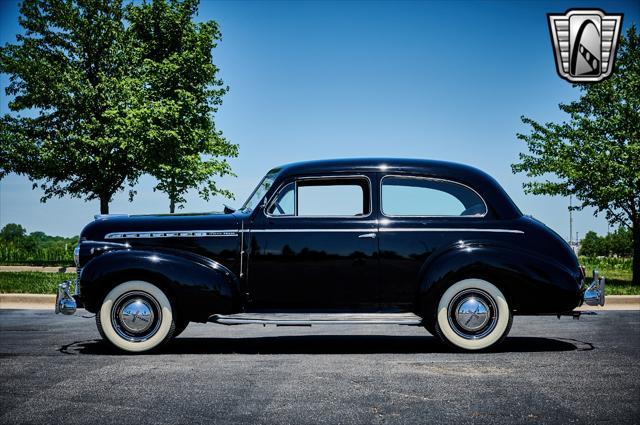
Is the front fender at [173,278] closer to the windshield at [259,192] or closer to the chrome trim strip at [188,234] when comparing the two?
the chrome trim strip at [188,234]

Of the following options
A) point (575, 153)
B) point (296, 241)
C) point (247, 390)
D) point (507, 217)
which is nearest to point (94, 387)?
point (247, 390)

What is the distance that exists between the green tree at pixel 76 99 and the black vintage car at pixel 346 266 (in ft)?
60.1

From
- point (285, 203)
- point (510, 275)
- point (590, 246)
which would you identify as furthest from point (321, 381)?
point (590, 246)

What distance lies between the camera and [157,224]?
6496mm

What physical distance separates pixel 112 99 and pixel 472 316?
21672 mm

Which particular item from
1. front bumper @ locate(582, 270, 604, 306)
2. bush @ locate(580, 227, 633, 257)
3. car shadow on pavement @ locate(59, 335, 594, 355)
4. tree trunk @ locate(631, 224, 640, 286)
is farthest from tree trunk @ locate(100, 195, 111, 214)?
bush @ locate(580, 227, 633, 257)

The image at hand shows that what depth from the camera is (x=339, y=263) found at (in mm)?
6328

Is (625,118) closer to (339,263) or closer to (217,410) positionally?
(339,263)

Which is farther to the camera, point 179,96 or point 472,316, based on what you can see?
point 179,96

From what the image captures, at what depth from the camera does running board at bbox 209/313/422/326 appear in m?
6.02

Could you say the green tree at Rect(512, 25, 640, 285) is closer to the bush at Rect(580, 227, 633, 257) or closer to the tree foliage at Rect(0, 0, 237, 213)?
the tree foliage at Rect(0, 0, 237, 213)

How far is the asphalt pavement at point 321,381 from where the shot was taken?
12.5ft

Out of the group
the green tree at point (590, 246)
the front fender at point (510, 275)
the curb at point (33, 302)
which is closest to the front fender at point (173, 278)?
the front fender at point (510, 275)

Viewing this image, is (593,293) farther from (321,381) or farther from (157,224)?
(157,224)
